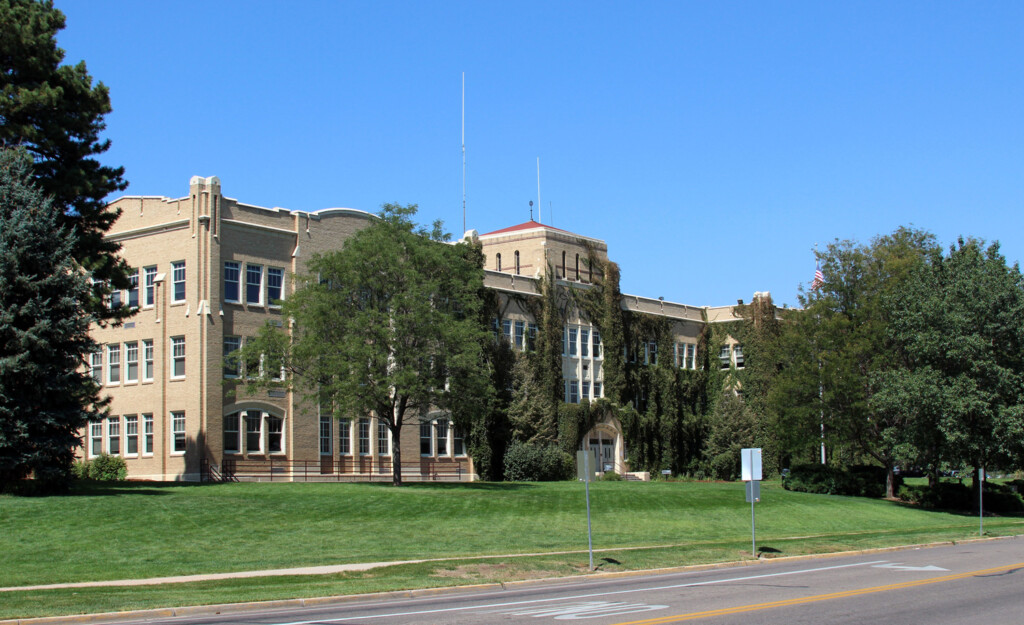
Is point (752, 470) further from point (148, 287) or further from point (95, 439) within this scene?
point (95, 439)

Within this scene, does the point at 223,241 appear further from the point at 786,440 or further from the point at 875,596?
the point at 875,596

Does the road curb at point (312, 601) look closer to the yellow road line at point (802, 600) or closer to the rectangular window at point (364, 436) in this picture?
the yellow road line at point (802, 600)

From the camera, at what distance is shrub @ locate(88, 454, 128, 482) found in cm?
4831

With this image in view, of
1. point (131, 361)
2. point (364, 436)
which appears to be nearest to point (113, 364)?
Answer: point (131, 361)

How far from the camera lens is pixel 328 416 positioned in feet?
168

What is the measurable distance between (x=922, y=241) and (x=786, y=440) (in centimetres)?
1795

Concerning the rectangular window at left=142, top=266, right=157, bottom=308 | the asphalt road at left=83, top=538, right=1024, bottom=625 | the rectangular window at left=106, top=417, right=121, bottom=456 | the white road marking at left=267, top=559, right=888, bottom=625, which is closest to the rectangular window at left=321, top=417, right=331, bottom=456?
the rectangular window at left=106, top=417, right=121, bottom=456

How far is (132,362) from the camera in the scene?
4969 cm

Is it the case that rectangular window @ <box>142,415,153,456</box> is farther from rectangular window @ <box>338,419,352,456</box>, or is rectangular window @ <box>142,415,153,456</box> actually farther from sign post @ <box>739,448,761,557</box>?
sign post @ <box>739,448,761,557</box>

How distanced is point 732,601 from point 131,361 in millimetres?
39196

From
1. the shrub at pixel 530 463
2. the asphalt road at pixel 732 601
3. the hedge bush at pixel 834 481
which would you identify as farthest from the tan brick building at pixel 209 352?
the asphalt road at pixel 732 601

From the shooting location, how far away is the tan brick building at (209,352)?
1838 inches

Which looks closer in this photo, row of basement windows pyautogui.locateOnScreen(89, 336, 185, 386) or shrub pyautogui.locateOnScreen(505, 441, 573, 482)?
row of basement windows pyautogui.locateOnScreen(89, 336, 185, 386)

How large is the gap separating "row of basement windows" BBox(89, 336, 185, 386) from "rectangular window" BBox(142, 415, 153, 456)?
5.72 ft
